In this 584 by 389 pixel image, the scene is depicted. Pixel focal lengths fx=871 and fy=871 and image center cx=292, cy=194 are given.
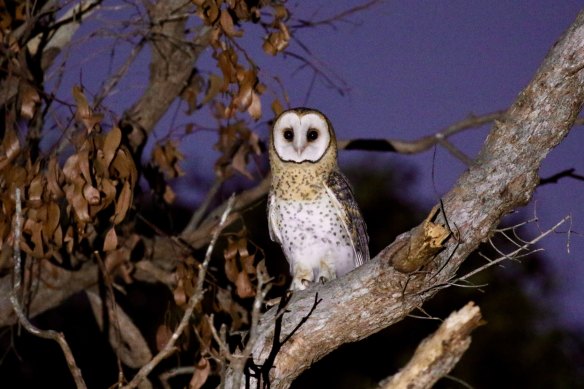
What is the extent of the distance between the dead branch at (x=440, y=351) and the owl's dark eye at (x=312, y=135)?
1993mm

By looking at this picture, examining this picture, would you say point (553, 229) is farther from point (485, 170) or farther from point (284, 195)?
point (284, 195)

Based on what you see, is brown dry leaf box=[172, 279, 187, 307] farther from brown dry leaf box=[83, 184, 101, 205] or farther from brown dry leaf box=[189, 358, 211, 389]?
brown dry leaf box=[83, 184, 101, 205]

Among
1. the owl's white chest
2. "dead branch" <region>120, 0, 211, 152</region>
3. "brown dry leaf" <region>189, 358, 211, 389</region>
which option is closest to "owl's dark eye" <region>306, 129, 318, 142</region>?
the owl's white chest

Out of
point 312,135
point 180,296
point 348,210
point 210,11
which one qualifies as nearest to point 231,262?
point 180,296

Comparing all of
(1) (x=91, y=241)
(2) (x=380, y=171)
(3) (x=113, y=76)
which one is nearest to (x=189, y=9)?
(3) (x=113, y=76)

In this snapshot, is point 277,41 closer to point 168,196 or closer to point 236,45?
point 236,45

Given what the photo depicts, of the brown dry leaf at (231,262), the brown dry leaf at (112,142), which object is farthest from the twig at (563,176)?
the brown dry leaf at (112,142)

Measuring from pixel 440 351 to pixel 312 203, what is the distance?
1865mm

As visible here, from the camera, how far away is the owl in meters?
4.30

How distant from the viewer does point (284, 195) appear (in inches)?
171

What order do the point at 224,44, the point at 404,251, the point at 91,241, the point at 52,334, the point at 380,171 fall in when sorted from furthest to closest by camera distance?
the point at 380,171 < the point at 91,241 < the point at 224,44 < the point at 404,251 < the point at 52,334

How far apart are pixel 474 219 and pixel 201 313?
1862mm

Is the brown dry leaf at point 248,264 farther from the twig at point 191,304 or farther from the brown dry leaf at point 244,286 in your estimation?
the twig at point 191,304

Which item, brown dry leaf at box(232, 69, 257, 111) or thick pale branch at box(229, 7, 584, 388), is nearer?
thick pale branch at box(229, 7, 584, 388)
